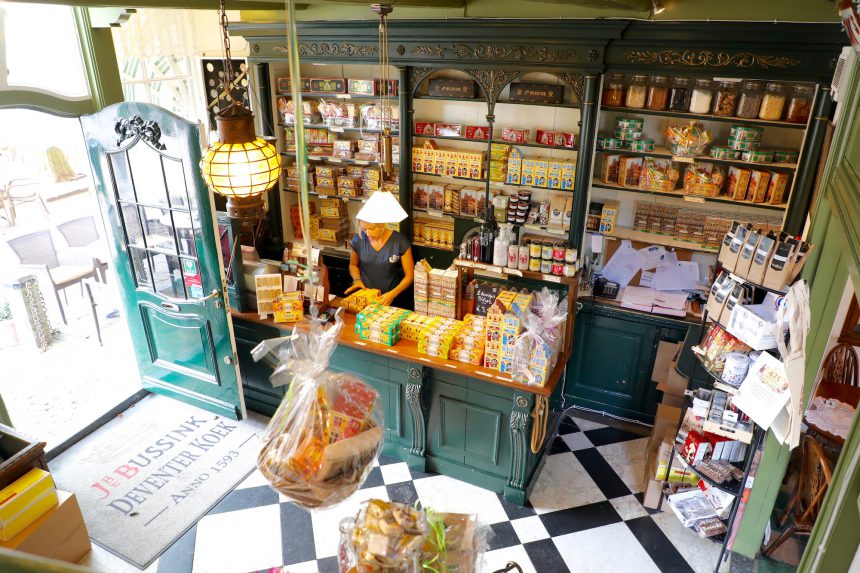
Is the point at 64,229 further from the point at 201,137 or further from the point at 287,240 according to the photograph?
the point at 201,137

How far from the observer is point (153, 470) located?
14.6ft

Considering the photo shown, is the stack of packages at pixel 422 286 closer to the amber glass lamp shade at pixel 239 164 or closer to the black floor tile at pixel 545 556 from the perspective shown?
the amber glass lamp shade at pixel 239 164

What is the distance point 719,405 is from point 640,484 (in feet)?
4.63

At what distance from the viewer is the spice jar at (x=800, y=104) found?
4066 mm

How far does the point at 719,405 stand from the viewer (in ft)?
10.7

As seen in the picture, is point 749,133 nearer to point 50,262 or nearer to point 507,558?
point 507,558

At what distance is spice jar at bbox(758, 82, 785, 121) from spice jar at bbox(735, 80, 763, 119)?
39 mm

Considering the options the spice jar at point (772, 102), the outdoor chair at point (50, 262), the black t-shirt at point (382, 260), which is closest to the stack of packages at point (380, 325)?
the black t-shirt at point (382, 260)

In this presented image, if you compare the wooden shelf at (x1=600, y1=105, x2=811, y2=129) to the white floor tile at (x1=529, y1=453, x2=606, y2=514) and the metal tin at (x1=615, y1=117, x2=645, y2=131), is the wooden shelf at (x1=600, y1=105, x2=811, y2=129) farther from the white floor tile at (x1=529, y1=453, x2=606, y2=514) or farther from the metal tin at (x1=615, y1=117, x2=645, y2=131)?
the white floor tile at (x1=529, y1=453, x2=606, y2=514)

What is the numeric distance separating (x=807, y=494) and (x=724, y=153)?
2.53 metres

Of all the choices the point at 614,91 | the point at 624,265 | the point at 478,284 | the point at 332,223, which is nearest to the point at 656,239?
the point at 624,265

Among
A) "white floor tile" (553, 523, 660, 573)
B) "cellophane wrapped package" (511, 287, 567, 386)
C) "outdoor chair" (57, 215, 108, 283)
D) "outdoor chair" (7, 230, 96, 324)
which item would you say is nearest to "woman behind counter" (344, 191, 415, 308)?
"cellophane wrapped package" (511, 287, 567, 386)

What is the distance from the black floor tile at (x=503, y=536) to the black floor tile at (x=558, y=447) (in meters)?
0.92

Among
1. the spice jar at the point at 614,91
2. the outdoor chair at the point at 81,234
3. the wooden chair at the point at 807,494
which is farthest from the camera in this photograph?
the outdoor chair at the point at 81,234
